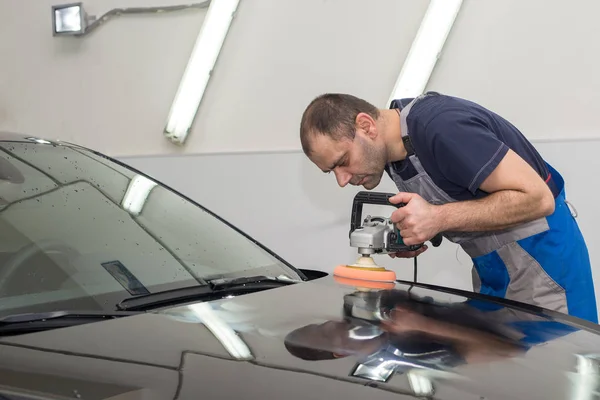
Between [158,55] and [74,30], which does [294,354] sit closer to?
[158,55]

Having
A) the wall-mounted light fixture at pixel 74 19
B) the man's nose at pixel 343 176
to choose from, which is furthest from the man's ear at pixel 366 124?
the wall-mounted light fixture at pixel 74 19

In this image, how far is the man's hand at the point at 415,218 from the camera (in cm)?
164

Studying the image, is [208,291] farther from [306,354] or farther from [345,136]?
[345,136]

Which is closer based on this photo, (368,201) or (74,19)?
(368,201)

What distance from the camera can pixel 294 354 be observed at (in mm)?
1098

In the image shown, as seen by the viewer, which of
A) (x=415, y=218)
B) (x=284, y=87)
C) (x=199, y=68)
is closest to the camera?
(x=415, y=218)

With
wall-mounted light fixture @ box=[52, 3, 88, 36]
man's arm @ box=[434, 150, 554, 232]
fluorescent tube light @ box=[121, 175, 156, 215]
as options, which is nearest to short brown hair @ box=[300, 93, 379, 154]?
man's arm @ box=[434, 150, 554, 232]

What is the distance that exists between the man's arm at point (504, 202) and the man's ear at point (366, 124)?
30 centimetres

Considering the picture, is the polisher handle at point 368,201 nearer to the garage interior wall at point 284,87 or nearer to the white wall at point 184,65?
the garage interior wall at point 284,87

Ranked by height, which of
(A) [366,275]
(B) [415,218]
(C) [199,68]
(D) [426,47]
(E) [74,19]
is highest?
(E) [74,19]

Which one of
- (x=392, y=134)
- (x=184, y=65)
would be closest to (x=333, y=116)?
(x=392, y=134)

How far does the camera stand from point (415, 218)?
5.38 feet

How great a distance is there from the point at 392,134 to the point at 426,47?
1.30 m

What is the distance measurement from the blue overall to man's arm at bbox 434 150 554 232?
0.16 m
